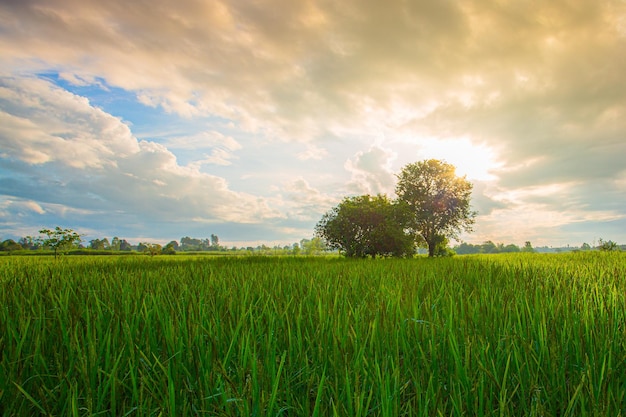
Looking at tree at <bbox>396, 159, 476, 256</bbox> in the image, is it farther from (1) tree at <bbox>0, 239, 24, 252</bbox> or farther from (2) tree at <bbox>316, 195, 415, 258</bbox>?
(1) tree at <bbox>0, 239, 24, 252</bbox>

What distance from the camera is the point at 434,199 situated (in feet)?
98.4

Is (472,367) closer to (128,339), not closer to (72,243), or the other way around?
(128,339)

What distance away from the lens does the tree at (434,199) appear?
29.9 m

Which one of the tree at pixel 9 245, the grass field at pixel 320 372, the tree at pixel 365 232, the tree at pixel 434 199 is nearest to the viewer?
the grass field at pixel 320 372

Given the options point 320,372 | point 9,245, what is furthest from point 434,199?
point 9,245

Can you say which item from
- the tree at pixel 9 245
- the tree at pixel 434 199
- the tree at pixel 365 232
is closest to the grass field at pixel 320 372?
the tree at pixel 365 232

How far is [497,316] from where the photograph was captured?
7.95 ft

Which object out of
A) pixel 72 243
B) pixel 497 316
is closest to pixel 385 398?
pixel 497 316

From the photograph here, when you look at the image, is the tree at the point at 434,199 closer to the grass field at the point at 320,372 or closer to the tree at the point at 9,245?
the grass field at the point at 320,372

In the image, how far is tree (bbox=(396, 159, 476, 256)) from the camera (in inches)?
1176

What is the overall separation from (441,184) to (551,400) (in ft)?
101

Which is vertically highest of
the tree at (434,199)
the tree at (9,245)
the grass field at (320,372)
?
the tree at (434,199)

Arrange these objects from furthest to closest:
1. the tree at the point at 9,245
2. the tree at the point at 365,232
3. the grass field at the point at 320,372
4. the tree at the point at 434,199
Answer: the tree at the point at 9,245 → the tree at the point at 434,199 → the tree at the point at 365,232 → the grass field at the point at 320,372

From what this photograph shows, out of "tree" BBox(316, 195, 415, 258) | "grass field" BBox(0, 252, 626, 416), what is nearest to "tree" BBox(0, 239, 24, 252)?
"tree" BBox(316, 195, 415, 258)
